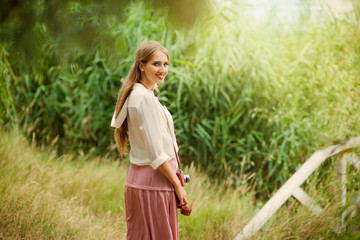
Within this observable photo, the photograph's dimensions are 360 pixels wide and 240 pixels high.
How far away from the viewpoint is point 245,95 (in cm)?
458

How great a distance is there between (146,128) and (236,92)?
2.97 metres

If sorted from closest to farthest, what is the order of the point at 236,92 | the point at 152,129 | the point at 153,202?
the point at 152,129 → the point at 153,202 → the point at 236,92

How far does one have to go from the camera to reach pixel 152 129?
1904mm

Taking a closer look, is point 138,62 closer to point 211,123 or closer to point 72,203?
point 72,203

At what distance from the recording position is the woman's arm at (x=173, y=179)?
192 centimetres

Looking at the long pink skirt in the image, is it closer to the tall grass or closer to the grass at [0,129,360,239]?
the grass at [0,129,360,239]

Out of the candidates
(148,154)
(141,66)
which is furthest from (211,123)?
(148,154)

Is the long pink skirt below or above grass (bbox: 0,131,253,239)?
above

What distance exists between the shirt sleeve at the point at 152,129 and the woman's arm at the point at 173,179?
0.12ft

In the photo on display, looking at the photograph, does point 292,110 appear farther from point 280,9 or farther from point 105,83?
point 105,83

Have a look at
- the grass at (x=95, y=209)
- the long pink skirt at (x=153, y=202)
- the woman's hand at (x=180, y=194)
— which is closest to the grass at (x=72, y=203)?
the grass at (x=95, y=209)

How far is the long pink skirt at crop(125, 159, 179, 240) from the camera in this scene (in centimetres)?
201

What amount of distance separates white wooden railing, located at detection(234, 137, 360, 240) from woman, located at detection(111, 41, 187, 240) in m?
1.07

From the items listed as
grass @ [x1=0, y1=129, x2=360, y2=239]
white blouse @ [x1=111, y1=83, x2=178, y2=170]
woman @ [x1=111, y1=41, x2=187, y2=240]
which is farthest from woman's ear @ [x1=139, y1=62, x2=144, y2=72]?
grass @ [x1=0, y1=129, x2=360, y2=239]
